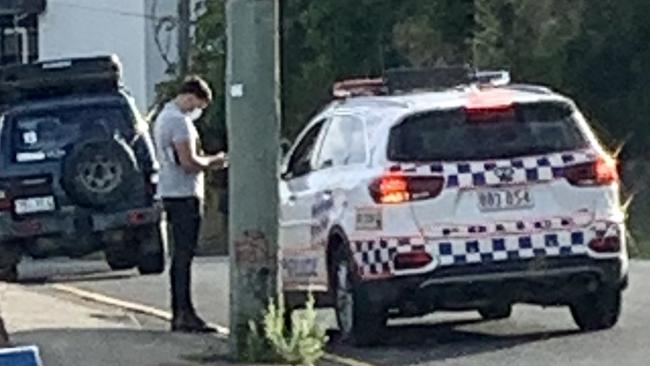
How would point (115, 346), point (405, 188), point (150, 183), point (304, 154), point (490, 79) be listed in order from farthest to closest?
1. point (150, 183)
2. point (490, 79)
3. point (304, 154)
4. point (115, 346)
5. point (405, 188)

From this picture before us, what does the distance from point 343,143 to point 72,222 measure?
811cm

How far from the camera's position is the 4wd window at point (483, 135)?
14.5 metres

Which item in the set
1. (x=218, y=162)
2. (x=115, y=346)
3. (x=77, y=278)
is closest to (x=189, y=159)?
(x=218, y=162)

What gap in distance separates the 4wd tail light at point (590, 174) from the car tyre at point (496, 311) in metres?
1.10

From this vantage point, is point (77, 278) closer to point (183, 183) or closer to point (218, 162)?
point (218, 162)

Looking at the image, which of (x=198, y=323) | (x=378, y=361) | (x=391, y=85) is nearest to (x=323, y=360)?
(x=378, y=361)

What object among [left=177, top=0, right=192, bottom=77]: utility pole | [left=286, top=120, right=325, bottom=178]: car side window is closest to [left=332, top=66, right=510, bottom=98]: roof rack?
[left=286, top=120, right=325, bottom=178]: car side window

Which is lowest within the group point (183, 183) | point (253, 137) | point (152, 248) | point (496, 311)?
point (152, 248)

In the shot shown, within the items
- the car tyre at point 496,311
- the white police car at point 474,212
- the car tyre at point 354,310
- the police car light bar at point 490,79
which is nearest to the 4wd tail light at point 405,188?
the white police car at point 474,212

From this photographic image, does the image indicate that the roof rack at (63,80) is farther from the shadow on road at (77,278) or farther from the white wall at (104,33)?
the white wall at (104,33)

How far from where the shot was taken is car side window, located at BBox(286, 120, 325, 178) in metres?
16.0

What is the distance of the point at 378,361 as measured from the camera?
14.2 m

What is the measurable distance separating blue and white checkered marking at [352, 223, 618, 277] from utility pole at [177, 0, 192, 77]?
29685 mm

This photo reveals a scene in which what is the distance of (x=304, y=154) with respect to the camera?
1617cm
